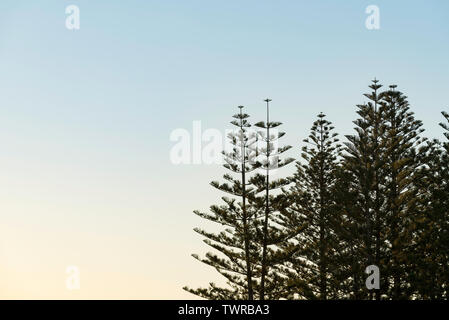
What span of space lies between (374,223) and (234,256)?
580 centimetres

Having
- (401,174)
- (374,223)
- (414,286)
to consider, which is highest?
(401,174)

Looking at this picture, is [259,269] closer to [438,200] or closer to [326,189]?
[326,189]

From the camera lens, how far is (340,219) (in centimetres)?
2447

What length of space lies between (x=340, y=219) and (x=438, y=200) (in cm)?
362

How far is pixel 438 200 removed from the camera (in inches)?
946
